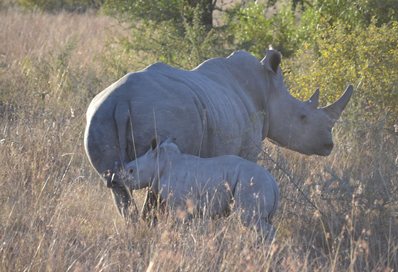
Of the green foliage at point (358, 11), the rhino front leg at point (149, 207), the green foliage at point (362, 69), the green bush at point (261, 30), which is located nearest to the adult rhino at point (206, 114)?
the rhino front leg at point (149, 207)

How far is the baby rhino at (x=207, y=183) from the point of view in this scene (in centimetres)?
566

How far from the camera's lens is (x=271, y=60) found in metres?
7.96

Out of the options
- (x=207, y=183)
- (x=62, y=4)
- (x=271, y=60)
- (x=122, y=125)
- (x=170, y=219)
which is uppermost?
(x=271, y=60)

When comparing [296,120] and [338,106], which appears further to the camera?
[338,106]

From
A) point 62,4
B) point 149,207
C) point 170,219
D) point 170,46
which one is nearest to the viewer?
point 170,219

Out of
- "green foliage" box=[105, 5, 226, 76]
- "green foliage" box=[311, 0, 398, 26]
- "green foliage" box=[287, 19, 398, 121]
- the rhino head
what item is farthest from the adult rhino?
"green foliage" box=[311, 0, 398, 26]

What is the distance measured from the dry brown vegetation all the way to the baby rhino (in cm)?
12

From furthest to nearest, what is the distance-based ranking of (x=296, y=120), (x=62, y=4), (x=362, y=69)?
(x=62, y=4) < (x=362, y=69) < (x=296, y=120)

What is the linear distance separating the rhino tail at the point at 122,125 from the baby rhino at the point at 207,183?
0.43 ft

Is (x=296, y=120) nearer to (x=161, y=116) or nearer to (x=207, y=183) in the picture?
(x=161, y=116)

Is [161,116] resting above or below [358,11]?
below

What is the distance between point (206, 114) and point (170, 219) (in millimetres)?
1074

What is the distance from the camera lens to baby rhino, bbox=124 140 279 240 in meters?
5.66

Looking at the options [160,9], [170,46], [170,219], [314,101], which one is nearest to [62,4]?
[160,9]
